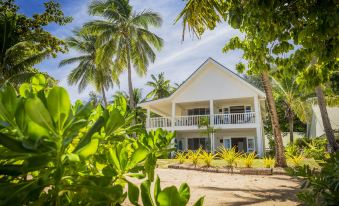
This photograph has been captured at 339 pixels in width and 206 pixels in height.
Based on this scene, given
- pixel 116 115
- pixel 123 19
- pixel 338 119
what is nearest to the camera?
pixel 116 115

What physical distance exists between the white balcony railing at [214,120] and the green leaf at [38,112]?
21165 millimetres

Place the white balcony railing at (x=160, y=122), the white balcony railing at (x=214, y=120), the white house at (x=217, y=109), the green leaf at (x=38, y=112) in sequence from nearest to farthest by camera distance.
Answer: the green leaf at (x=38, y=112)
the white balcony railing at (x=214, y=120)
the white house at (x=217, y=109)
the white balcony railing at (x=160, y=122)

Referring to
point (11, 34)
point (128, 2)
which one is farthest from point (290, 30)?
point (128, 2)

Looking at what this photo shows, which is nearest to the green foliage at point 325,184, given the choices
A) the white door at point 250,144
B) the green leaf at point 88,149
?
the green leaf at point 88,149

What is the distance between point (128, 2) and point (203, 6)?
71.8ft

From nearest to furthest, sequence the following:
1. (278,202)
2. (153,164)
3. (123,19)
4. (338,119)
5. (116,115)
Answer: (116,115), (153,164), (278,202), (123,19), (338,119)

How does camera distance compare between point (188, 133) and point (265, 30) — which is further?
point (188, 133)

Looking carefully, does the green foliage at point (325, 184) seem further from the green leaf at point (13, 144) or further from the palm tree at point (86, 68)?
the palm tree at point (86, 68)

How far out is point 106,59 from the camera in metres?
25.0

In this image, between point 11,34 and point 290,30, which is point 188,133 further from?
point 290,30

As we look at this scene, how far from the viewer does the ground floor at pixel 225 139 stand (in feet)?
75.4

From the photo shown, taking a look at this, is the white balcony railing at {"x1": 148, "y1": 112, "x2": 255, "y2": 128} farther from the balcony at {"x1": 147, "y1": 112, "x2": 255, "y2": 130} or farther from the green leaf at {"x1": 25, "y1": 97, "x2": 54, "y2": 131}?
the green leaf at {"x1": 25, "y1": 97, "x2": 54, "y2": 131}

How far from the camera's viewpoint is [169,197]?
1.86 feet

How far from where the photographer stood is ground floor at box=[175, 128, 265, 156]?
2298 cm
